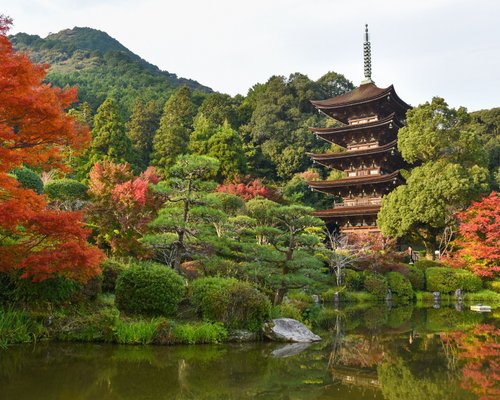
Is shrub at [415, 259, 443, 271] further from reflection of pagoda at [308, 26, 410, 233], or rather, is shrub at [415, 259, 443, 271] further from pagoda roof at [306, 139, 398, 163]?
pagoda roof at [306, 139, 398, 163]

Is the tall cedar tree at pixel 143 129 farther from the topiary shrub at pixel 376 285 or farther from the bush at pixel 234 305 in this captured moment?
the bush at pixel 234 305

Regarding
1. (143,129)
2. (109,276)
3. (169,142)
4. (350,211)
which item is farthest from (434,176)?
(143,129)

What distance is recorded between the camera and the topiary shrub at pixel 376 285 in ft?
68.5

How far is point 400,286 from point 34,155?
18.1 meters

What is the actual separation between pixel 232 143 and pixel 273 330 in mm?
27757

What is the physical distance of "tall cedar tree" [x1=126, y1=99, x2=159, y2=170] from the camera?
144 ft

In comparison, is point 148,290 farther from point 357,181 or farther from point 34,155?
point 357,181

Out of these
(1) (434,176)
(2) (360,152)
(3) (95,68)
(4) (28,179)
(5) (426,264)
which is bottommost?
(5) (426,264)

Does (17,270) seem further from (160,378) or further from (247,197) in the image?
(247,197)

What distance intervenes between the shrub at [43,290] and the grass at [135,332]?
1.43m

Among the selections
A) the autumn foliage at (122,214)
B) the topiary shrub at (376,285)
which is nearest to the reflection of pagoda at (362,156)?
the topiary shrub at (376,285)

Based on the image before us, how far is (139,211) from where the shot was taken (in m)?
17.6

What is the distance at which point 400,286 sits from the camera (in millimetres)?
21344

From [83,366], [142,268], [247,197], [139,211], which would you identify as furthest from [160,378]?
[247,197]
